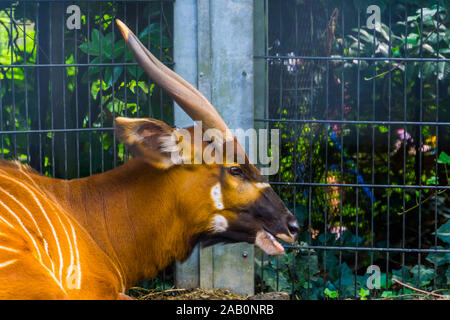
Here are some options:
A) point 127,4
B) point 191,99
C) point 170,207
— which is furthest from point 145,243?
point 127,4

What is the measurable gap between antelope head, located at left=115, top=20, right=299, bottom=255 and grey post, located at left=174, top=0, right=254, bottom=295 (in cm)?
96

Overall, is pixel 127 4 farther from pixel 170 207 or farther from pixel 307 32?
pixel 170 207

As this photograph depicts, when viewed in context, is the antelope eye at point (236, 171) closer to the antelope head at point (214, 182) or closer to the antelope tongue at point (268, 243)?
the antelope head at point (214, 182)

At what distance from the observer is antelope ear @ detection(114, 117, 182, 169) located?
3666 mm

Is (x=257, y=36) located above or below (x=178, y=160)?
above

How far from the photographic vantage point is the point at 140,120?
3658 millimetres

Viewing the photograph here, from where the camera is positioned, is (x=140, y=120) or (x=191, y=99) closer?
(x=140, y=120)

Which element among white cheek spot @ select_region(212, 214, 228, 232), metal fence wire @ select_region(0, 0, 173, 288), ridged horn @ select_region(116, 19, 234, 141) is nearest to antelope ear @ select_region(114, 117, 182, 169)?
ridged horn @ select_region(116, 19, 234, 141)

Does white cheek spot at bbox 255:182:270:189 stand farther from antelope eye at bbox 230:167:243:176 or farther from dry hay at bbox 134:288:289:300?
dry hay at bbox 134:288:289:300

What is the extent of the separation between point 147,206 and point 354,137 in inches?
125

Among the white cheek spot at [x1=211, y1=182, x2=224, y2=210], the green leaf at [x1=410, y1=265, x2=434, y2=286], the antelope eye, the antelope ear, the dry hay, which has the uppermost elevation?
the antelope ear

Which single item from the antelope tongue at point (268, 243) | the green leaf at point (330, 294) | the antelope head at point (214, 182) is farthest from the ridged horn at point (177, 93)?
the green leaf at point (330, 294)

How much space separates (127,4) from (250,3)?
105 centimetres

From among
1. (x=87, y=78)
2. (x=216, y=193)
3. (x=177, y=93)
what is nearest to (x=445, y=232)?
(x=216, y=193)
